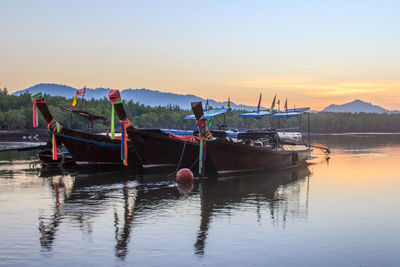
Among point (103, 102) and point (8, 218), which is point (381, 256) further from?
point (103, 102)

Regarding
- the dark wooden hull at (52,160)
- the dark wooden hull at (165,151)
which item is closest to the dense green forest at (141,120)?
the dark wooden hull at (52,160)

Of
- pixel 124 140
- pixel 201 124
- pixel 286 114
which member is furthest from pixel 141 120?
pixel 201 124

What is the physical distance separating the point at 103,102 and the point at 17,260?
166863 mm

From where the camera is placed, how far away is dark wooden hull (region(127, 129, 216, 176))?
89.2 ft

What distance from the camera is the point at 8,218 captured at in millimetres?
16625

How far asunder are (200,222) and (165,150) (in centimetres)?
1196

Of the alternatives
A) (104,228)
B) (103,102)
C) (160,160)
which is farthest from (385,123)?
(104,228)

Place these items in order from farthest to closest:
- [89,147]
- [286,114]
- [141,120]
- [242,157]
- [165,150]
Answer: [141,120]
[286,114]
[89,147]
[242,157]
[165,150]

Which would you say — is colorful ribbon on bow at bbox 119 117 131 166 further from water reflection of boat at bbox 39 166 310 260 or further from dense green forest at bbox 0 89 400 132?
dense green forest at bbox 0 89 400 132

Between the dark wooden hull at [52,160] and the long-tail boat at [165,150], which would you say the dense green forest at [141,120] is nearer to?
the dark wooden hull at [52,160]

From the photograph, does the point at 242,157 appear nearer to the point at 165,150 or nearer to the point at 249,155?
the point at 249,155

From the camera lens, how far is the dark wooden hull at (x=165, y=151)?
27.2m

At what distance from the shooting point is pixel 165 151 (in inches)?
1093

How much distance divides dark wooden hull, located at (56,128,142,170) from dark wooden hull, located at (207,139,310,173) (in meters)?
7.19
